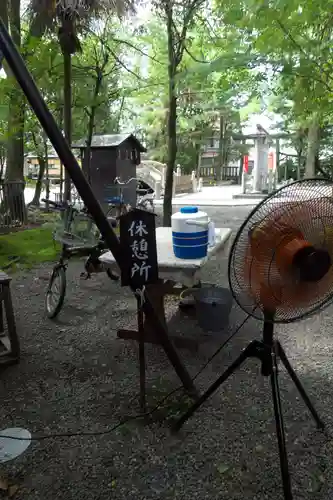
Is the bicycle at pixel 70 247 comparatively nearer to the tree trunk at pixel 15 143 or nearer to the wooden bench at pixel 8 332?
the wooden bench at pixel 8 332

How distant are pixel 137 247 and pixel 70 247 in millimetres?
2656

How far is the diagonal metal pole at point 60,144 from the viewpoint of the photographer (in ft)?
8.23

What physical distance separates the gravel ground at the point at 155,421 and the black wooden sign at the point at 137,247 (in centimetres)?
112

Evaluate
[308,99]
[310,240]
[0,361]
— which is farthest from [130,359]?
[308,99]

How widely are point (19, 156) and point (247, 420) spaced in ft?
38.8

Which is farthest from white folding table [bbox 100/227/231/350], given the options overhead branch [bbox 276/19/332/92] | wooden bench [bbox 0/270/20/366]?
overhead branch [bbox 276/19/332/92]

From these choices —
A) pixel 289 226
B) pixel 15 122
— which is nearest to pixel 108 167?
pixel 15 122

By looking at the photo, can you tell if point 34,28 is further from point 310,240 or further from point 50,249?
point 310,240

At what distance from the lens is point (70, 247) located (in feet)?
17.4

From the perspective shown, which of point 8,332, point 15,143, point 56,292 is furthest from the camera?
point 15,143

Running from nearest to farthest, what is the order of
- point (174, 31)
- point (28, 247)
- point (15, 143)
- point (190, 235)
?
1. point (190, 235)
2. point (174, 31)
3. point (28, 247)
4. point (15, 143)

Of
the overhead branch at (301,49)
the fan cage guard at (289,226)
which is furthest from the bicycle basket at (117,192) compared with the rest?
the fan cage guard at (289,226)

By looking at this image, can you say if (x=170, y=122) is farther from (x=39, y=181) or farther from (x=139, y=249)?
(x=39, y=181)

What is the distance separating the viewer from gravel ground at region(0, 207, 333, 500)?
241 centimetres
